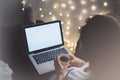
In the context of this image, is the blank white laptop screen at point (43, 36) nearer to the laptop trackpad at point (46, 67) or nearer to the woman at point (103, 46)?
the laptop trackpad at point (46, 67)

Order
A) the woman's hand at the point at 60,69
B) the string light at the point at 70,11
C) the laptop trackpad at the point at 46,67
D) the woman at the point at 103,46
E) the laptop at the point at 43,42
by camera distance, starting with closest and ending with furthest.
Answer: the woman at the point at 103,46 → the woman's hand at the point at 60,69 → the laptop trackpad at the point at 46,67 → the laptop at the point at 43,42 → the string light at the point at 70,11

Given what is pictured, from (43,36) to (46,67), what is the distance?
0.82ft

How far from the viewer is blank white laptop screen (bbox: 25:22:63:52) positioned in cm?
153

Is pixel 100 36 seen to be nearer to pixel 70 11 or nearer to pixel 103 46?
pixel 103 46

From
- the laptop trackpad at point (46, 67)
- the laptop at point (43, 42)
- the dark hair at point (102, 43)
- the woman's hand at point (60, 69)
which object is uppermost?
the dark hair at point (102, 43)

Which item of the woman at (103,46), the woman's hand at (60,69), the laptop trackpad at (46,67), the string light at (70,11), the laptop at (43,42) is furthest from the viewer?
the string light at (70,11)

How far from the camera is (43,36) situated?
158cm

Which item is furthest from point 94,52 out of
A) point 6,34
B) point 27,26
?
point 6,34

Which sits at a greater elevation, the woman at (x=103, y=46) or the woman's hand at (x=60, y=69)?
the woman at (x=103, y=46)

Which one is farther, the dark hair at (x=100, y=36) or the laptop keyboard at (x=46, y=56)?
the laptop keyboard at (x=46, y=56)

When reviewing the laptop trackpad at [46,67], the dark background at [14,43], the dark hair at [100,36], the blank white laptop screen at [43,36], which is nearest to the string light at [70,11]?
the dark background at [14,43]

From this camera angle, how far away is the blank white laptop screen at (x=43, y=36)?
1.53 metres

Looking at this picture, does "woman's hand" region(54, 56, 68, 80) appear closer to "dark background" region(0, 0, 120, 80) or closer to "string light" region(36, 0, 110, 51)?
"dark background" region(0, 0, 120, 80)

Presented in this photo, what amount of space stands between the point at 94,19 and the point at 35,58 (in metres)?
0.47
